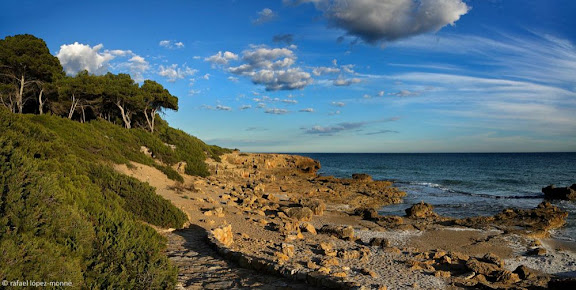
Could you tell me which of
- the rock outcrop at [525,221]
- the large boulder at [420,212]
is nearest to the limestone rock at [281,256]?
the large boulder at [420,212]

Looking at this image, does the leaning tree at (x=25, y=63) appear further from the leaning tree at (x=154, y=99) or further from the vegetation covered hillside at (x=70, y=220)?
the vegetation covered hillside at (x=70, y=220)

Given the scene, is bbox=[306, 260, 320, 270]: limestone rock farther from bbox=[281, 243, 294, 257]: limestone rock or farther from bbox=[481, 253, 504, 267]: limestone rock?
bbox=[481, 253, 504, 267]: limestone rock

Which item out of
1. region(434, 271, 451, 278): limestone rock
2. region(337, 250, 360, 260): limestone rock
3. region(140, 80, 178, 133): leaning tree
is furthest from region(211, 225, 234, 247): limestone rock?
region(140, 80, 178, 133): leaning tree

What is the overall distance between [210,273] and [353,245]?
6.85 metres

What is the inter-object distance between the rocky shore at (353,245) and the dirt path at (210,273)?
26mm

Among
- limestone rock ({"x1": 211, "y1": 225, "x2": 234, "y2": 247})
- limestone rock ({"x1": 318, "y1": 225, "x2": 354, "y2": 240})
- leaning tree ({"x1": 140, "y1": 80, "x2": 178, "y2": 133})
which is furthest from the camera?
leaning tree ({"x1": 140, "y1": 80, "x2": 178, "y2": 133})

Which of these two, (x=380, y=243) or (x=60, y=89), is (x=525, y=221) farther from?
(x=60, y=89)

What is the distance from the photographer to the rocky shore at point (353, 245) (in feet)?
28.3

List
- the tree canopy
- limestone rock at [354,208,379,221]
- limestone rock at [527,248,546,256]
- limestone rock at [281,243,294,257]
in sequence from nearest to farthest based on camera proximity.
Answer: limestone rock at [281,243,294,257] < limestone rock at [527,248,546,256] < limestone rock at [354,208,379,221] < the tree canopy

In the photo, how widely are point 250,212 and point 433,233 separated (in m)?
9.73

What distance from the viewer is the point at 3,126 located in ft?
27.2

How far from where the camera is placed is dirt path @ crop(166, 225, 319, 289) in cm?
738

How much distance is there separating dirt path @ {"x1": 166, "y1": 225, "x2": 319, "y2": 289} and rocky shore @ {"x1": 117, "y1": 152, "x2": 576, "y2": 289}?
0.03 m

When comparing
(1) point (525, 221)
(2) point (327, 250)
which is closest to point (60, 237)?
(2) point (327, 250)
